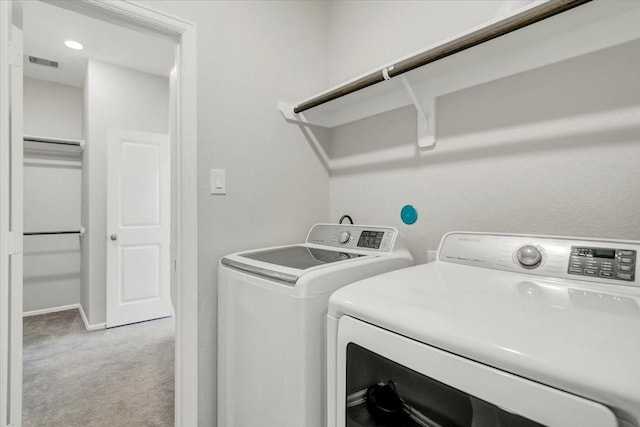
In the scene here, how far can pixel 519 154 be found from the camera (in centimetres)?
118

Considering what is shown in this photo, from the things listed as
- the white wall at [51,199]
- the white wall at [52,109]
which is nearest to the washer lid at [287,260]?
the white wall at [51,199]

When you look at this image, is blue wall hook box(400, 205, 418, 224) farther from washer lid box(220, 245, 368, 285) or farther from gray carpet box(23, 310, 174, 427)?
gray carpet box(23, 310, 174, 427)

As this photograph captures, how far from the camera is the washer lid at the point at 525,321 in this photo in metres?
0.45

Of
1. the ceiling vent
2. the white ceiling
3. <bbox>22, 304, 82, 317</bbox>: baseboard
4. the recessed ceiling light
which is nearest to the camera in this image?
the white ceiling

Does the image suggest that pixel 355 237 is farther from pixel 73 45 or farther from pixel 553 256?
pixel 73 45

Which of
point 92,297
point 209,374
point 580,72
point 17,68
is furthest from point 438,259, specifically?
point 92,297

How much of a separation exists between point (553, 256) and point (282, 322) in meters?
0.88

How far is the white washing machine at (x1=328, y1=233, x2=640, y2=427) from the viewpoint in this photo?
46 centimetres

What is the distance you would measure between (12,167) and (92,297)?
8.38 ft

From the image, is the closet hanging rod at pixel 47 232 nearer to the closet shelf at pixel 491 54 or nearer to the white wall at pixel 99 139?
the white wall at pixel 99 139

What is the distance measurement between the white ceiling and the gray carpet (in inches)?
100

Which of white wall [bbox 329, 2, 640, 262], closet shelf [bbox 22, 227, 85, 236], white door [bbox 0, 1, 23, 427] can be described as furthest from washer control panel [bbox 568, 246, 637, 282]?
closet shelf [bbox 22, 227, 85, 236]

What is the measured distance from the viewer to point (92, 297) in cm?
312

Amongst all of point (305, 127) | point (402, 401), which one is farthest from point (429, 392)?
point (305, 127)
